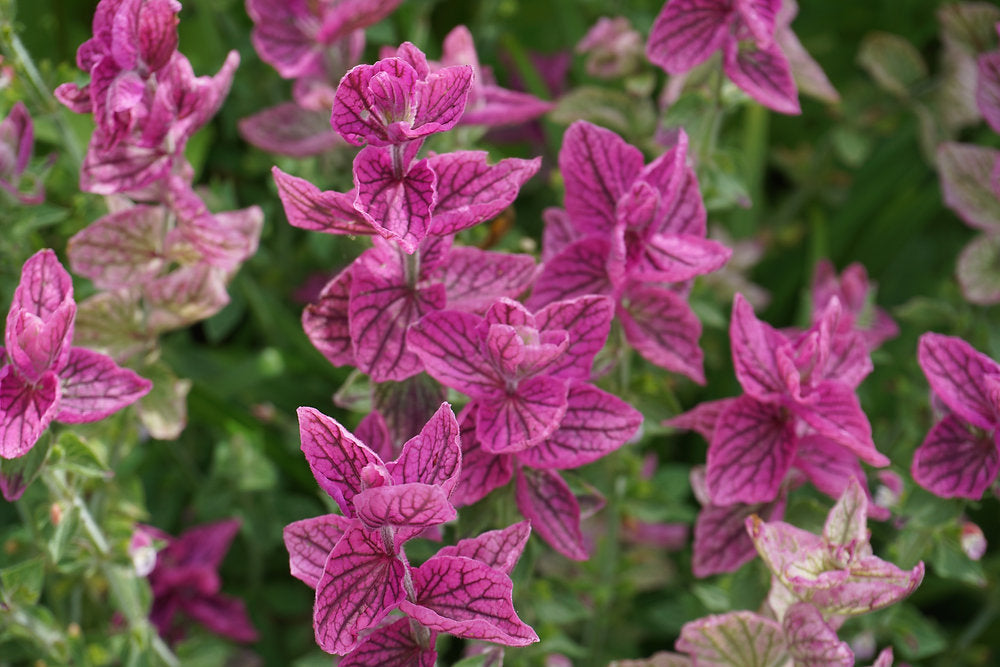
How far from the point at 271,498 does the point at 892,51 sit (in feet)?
3.01

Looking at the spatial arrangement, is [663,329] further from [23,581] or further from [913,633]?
[23,581]

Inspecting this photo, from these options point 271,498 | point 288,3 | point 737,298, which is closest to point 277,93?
point 288,3

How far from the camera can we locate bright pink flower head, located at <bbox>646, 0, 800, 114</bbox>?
85 cm

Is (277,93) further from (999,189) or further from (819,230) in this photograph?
(999,189)

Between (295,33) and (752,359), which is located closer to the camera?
(752,359)

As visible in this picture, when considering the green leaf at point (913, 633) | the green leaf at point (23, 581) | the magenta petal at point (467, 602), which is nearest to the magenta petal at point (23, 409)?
the green leaf at point (23, 581)

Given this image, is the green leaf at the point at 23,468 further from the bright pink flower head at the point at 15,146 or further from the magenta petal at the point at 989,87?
the magenta petal at the point at 989,87

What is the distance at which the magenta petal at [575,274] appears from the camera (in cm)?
79

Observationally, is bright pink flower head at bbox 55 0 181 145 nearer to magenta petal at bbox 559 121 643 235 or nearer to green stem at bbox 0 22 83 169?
green stem at bbox 0 22 83 169

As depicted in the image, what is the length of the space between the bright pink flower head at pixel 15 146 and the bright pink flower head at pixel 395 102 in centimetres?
37

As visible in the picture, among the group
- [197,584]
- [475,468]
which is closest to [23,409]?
[475,468]

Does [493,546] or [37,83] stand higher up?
[37,83]

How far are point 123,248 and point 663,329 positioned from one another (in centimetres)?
45

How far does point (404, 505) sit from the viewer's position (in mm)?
580
